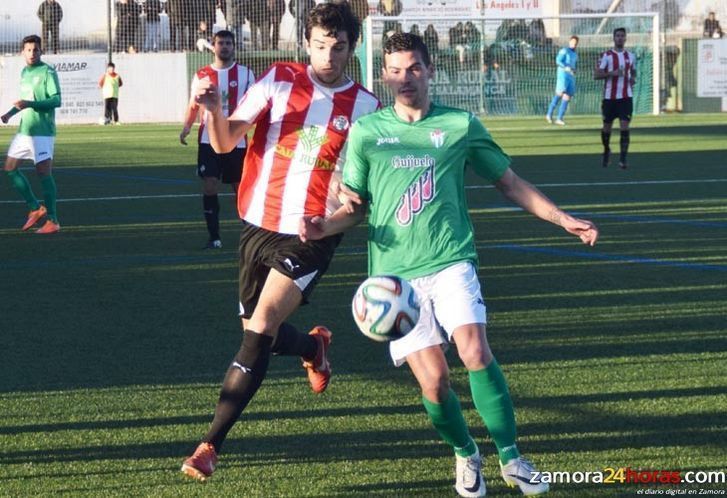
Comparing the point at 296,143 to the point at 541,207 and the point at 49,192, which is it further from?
the point at 49,192

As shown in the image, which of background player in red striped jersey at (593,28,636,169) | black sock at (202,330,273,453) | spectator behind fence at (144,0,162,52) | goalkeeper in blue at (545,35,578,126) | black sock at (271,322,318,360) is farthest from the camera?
spectator behind fence at (144,0,162,52)

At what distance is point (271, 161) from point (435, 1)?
126 feet

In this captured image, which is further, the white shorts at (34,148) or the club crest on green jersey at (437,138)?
the white shorts at (34,148)

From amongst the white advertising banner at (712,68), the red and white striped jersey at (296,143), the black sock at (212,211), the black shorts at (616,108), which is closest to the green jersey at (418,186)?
the red and white striped jersey at (296,143)

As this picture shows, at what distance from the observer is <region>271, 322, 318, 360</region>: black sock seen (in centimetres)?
692

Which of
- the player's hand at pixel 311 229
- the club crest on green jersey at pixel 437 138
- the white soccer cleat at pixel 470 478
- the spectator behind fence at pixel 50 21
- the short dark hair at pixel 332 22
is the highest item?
the spectator behind fence at pixel 50 21

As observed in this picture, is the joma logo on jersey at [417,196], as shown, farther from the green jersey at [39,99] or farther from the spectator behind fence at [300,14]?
the spectator behind fence at [300,14]

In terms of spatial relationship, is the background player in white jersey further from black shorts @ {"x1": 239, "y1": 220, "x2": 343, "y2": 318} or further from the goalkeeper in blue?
the goalkeeper in blue

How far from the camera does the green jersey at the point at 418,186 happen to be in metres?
5.38

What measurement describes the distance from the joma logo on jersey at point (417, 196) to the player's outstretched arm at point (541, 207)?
1.11ft

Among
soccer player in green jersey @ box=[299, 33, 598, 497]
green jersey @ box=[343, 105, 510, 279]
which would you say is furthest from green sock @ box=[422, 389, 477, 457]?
green jersey @ box=[343, 105, 510, 279]

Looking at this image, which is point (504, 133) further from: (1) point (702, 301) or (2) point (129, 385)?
(2) point (129, 385)

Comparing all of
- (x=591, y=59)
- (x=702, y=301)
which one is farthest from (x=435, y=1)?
(x=702, y=301)

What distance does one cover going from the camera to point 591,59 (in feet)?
136
